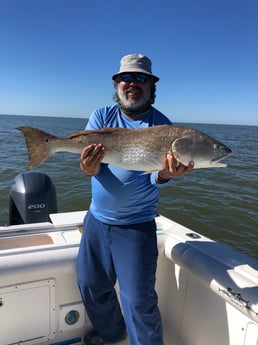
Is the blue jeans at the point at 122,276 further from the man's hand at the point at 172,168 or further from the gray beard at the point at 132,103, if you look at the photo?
the gray beard at the point at 132,103

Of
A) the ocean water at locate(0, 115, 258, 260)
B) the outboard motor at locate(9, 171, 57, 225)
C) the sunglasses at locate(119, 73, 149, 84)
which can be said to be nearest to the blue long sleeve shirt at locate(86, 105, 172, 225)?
the sunglasses at locate(119, 73, 149, 84)

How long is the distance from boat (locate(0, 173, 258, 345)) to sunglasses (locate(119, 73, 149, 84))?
1653 millimetres

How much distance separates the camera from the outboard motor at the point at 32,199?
4.77 metres

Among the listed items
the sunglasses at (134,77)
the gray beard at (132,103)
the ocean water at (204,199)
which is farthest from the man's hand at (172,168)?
the ocean water at (204,199)

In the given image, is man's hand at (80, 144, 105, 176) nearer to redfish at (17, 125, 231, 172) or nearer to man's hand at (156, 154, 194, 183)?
redfish at (17, 125, 231, 172)

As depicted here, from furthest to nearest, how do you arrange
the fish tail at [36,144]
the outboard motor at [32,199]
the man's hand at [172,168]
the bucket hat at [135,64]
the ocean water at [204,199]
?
1. the ocean water at [204,199]
2. the outboard motor at [32,199]
3. the bucket hat at [135,64]
4. the fish tail at [36,144]
5. the man's hand at [172,168]

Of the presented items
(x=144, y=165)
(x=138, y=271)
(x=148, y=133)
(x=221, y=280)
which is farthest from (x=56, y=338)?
(x=148, y=133)

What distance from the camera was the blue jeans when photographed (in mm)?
2570

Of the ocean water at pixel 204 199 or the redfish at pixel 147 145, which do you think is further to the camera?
the ocean water at pixel 204 199

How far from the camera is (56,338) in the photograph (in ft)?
10.2

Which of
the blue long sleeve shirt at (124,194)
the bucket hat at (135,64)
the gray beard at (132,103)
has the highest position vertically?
the bucket hat at (135,64)

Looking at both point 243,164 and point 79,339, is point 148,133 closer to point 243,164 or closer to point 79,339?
point 79,339

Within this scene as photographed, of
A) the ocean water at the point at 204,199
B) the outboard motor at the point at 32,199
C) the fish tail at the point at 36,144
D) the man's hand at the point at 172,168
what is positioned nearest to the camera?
the man's hand at the point at 172,168

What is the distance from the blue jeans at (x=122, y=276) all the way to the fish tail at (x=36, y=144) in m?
0.75
